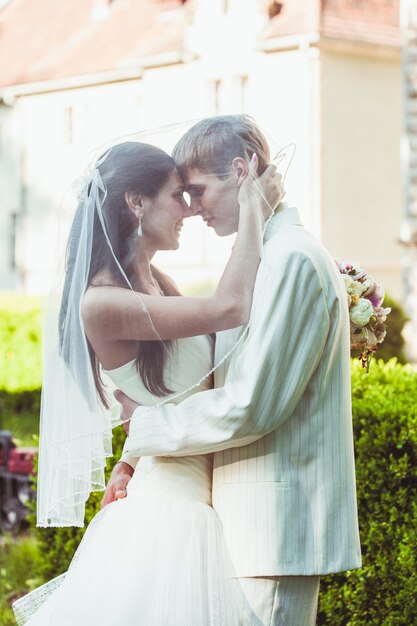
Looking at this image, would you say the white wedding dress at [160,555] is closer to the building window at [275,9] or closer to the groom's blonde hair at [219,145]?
the groom's blonde hair at [219,145]

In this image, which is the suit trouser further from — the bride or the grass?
the grass

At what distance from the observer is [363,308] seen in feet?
12.3

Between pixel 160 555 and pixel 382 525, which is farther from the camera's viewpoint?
pixel 382 525

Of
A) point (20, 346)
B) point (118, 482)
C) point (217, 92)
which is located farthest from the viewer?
point (217, 92)

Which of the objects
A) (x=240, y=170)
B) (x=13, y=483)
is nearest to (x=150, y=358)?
(x=240, y=170)

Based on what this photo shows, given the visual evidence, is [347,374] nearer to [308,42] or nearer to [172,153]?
[172,153]

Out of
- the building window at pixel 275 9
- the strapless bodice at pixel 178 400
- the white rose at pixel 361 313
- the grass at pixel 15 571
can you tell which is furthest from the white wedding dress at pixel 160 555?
the building window at pixel 275 9

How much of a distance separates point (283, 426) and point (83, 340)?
2.33 feet

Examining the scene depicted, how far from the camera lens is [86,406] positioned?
11.7 feet

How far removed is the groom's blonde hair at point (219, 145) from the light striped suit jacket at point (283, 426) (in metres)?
0.24

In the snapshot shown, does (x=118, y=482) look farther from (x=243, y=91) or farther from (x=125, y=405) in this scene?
(x=243, y=91)

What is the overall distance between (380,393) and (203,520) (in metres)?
2.55

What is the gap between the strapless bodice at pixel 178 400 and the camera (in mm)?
3334

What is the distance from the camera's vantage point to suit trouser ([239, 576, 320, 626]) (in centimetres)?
315
